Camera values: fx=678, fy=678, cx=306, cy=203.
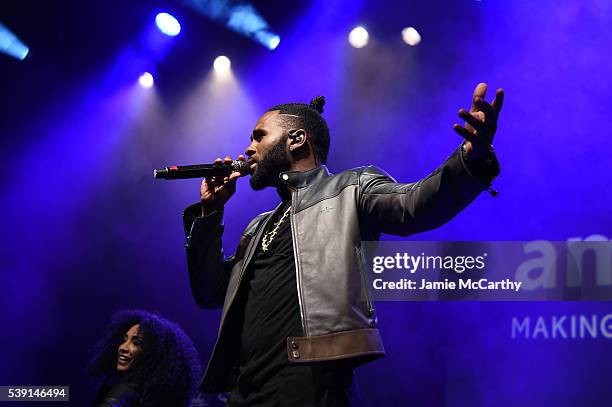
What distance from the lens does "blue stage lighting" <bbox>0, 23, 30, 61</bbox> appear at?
185 inches

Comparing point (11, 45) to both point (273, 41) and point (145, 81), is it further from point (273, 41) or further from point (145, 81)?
point (273, 41)

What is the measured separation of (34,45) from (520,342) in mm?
3823

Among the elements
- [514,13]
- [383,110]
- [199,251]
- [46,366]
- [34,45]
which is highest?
[514,13]

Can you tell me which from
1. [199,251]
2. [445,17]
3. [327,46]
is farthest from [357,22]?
[199,251]

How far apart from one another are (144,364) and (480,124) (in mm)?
2333

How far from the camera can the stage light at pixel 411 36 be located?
4.54 meters

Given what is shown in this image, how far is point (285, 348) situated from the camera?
186 cm

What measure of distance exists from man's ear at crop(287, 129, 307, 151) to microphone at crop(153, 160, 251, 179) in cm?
17

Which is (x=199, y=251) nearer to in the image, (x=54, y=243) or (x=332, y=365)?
(x=332, y=365)

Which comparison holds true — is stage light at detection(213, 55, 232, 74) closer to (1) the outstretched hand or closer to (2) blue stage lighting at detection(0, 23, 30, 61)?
(2) blue stage lighting at detection(0, 23, 30, 61)

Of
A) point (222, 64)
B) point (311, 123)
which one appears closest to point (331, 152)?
point (222, 64)

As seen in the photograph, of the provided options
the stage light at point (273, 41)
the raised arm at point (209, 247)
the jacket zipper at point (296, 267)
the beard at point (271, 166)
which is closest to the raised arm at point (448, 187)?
the jacket zipper at point (296, 267)

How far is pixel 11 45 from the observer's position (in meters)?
4.77

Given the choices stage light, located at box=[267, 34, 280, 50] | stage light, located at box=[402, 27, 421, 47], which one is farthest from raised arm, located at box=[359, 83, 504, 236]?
stage light, located at box=[267, 34, 280, 50]
